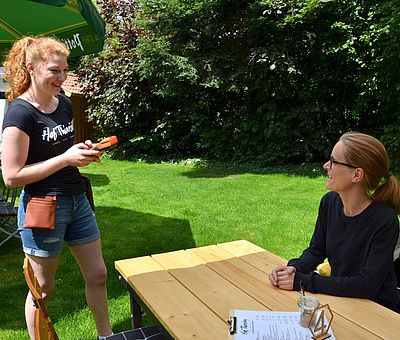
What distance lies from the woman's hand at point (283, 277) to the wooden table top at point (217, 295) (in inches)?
1.0

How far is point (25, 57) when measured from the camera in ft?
6.81

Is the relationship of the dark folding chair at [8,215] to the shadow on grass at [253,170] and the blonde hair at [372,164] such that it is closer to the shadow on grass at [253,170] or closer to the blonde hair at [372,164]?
the blonde hair at [372,164]

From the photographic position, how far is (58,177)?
85.3 inches

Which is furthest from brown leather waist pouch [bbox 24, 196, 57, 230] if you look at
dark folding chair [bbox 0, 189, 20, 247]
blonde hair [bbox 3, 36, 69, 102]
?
dark folding chair [bbox 0, 189, 20, 247]

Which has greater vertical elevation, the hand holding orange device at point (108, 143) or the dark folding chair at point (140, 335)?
the hand holding orange device at point (108, 143)

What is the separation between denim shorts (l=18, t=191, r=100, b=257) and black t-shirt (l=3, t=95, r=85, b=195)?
58 millimetres

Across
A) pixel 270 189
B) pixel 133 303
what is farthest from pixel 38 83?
pixel 270 189

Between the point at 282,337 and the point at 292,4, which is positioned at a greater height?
the point at 292,4

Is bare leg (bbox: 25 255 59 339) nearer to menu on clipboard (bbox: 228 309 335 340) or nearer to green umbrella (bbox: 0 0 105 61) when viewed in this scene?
menu on clipboard (bbox: 228 309 335 340)

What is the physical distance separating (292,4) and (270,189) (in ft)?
13.6

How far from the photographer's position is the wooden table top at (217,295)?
60.0 inches

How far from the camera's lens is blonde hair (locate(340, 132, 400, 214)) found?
1.99m

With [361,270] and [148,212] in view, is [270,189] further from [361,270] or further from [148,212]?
[361,270]

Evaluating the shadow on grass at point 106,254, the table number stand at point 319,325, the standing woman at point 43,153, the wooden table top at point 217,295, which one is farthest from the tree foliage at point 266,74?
the table number stand at point 319,325
